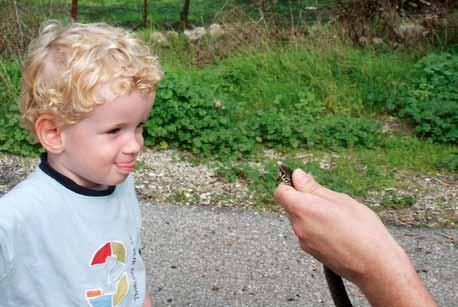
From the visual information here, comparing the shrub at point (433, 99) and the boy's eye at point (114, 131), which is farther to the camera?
the shrub at point (433, 99)

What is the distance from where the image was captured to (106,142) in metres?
1.83

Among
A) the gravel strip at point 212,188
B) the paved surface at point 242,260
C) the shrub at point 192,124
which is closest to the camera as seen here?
the paved surface at point 242,260

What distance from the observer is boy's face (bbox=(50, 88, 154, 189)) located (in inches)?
70.9

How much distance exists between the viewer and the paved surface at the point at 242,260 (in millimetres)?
3414

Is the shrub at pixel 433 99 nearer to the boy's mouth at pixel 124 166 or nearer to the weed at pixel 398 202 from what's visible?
the weed at pixel 398 202

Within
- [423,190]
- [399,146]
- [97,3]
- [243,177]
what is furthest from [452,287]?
[97,3]

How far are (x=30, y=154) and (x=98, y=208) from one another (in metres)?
3.04

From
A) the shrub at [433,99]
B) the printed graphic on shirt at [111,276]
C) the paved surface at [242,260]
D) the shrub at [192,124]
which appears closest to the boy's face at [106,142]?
the printed graphic on shirt at [111,276]

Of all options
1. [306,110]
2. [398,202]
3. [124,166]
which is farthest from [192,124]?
[124,166]

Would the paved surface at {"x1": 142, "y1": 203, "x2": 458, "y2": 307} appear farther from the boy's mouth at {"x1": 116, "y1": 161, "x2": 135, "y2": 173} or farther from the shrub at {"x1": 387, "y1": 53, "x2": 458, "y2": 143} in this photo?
the boy's mouth at {"x1": 116, "y1": 161, "x2": 135, "y2": 173}

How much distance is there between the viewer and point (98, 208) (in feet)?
6.18

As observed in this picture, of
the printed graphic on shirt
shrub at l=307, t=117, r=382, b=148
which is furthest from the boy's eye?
shrub at l=307, t=117, r=382, b=148

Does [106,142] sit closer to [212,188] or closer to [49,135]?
[49,135]

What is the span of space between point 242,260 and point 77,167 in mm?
1958
